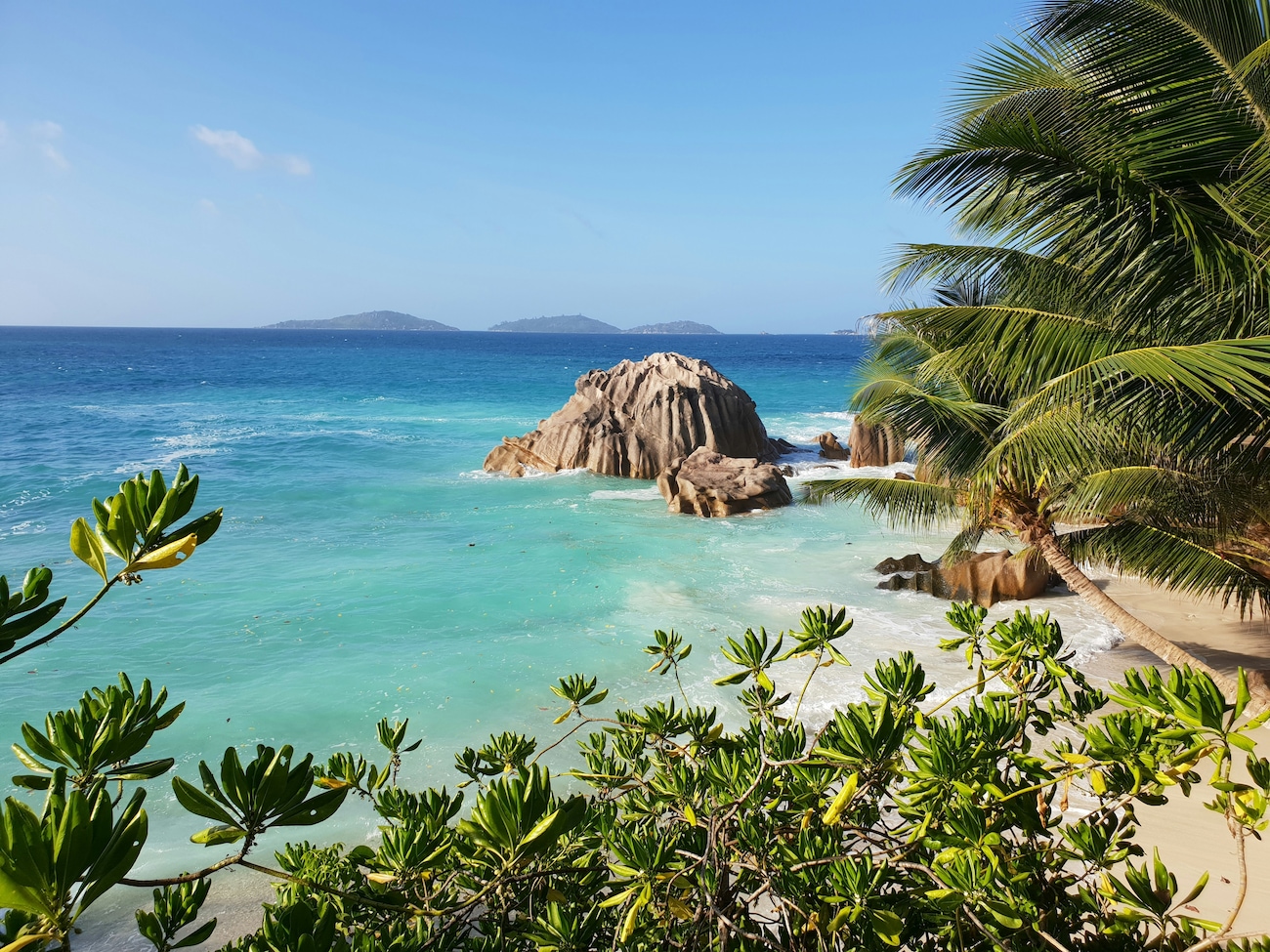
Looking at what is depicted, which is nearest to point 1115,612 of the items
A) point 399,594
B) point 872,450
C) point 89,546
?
point 89,546

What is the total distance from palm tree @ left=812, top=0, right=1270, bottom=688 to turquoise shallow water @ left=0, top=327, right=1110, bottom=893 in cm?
351

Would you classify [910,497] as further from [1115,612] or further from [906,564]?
→ [906,564]

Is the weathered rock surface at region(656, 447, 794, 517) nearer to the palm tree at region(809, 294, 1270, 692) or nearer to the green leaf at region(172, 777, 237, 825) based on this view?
the palm tree at region(809, 294, 1270, 692)

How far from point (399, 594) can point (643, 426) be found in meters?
12.3

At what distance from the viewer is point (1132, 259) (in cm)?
545

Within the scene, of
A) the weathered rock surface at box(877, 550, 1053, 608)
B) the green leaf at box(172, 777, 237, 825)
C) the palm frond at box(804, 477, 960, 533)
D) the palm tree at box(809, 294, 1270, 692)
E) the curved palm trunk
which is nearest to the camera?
the green leaf at box(172, 777, 237, 825)

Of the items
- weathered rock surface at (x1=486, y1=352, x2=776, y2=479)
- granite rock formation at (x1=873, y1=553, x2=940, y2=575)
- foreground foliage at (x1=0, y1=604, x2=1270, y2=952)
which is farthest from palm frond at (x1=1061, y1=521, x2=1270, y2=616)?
weathered rock surface at (x1=486, y1=352, x2=776, y2=479)

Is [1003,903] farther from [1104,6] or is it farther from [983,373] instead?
[983,373]

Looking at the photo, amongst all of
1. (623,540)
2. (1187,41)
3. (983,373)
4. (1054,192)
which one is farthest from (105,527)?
(623,540)

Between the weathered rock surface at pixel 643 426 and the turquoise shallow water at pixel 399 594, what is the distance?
4.09ft

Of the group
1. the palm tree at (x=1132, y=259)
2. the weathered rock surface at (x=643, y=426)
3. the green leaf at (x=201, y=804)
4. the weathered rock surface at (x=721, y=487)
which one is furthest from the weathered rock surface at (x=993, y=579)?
the green leaf at (x=201, y=804)

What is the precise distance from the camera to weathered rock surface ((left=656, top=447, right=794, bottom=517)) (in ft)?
61.4

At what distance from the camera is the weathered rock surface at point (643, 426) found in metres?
23.3

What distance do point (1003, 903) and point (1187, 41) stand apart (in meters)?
6.10
